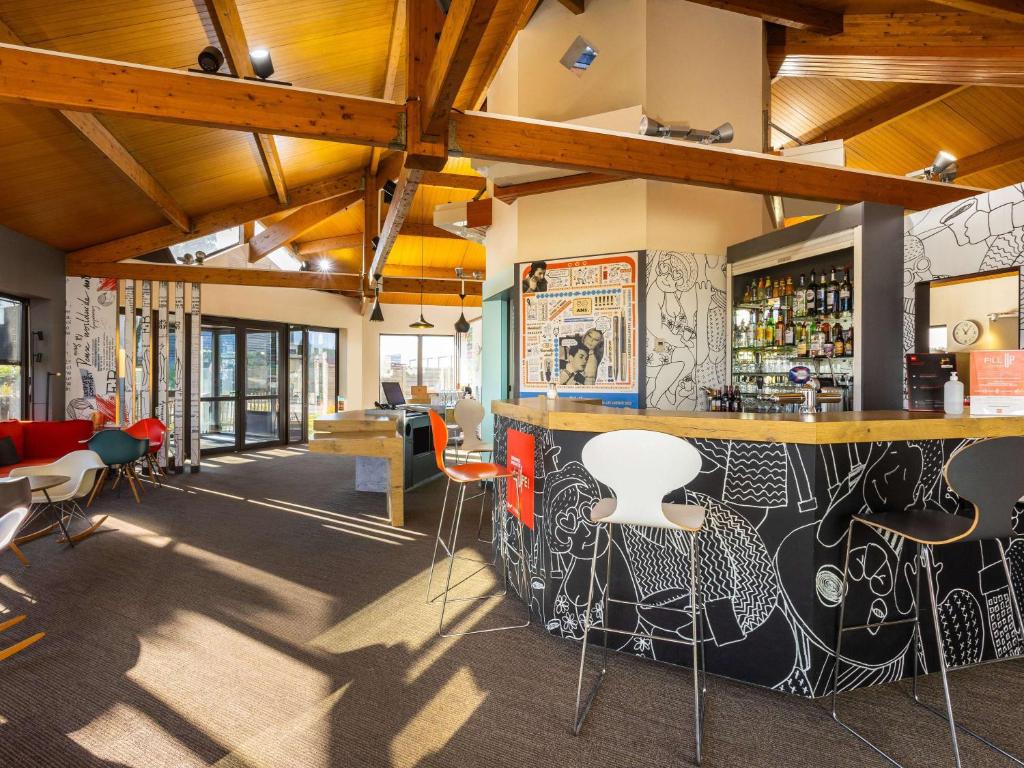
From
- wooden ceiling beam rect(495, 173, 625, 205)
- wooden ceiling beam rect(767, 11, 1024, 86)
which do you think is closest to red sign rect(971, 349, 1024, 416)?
wooden ceiling beam rect(495, 173, 625, 205)

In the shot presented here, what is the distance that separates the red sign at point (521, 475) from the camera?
3.04m

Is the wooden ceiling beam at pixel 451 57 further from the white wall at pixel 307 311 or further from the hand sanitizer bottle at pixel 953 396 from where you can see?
the white wall at pixel 307 311

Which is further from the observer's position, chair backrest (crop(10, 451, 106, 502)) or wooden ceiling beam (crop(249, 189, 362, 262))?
wooden ceiling beam (crop(249, 189, 362, 262))

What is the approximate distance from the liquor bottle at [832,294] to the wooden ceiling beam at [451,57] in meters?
3.25

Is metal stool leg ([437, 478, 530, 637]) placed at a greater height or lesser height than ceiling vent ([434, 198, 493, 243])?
lesser

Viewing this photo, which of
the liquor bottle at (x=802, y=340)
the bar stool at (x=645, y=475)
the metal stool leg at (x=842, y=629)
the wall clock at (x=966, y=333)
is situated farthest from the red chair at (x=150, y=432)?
the wall clock at (x=966, y=333)

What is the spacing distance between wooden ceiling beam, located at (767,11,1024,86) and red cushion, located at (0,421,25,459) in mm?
8922

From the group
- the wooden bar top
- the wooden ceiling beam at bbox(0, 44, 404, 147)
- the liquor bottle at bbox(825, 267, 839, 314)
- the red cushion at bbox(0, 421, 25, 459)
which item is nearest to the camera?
the wooden bar top

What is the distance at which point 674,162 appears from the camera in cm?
438

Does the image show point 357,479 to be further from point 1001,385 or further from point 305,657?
point 1001,385

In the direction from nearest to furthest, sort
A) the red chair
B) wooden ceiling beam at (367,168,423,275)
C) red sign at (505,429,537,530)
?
red sign at (505,429,537,530)
wooden ceiling beam at (367,168,423,275)
the red chair

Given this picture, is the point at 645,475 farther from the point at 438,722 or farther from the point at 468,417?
the point at 468,417

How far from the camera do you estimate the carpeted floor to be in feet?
6.55

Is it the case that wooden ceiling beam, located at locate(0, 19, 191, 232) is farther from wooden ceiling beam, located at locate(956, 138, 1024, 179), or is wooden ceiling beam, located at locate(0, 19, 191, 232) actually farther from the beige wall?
wooden ceiling beam, located at locate(956, 138, 1024, 179)
